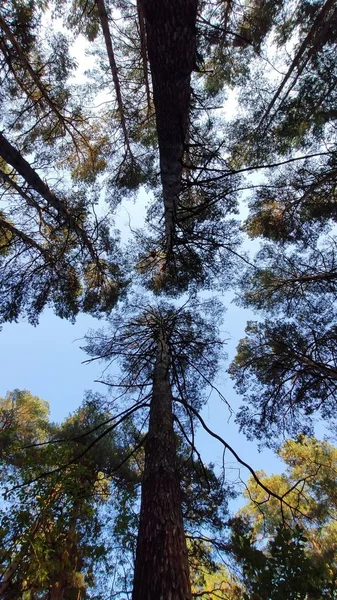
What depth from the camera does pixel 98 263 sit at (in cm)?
720

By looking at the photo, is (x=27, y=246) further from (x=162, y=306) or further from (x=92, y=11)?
(x=92, y=11)

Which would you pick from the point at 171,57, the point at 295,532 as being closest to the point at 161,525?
the point at 295,532

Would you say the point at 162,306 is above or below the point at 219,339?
above

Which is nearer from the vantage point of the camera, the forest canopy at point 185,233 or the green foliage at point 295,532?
the green foliage at point 295,532

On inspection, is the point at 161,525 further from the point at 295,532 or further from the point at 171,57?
the point at 171,57

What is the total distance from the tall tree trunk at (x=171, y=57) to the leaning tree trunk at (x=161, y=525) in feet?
7.19

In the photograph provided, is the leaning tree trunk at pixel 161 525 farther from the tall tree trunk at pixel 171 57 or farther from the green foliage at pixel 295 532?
the tall tree trunk at pixel 171 57

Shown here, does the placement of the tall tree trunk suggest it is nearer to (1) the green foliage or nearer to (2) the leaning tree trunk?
(2) the leaning tree trunk

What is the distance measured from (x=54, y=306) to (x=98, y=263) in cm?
129

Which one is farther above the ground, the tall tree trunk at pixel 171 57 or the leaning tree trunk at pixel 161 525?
the tall tree trunk at pixel 171 57

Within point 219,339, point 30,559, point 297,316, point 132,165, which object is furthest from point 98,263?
point 30,559

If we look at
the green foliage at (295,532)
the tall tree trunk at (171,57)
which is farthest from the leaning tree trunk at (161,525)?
the tall tree trunk at (171,57)

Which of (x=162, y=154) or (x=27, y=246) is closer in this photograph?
(x=162, y=154)

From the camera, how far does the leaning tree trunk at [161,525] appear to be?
2.06 metres
